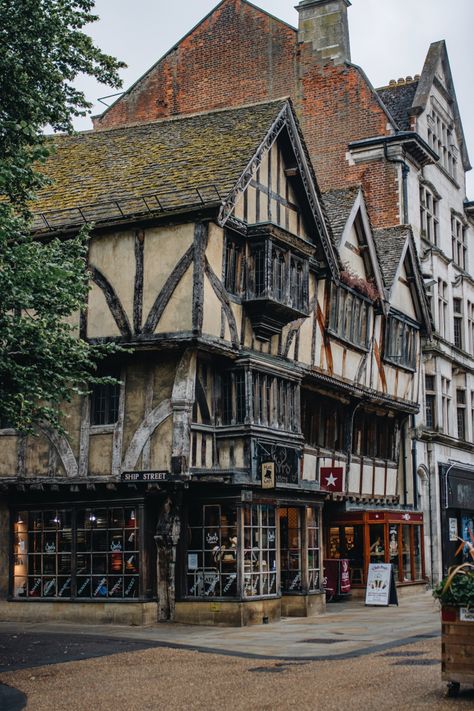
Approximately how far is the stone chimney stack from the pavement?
20.3m

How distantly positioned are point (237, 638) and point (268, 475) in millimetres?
3797

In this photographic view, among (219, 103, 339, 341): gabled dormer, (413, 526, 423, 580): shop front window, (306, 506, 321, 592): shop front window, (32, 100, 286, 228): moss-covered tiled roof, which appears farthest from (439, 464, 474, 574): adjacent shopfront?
(32, 100, 286, 228): moss-covered tiled roof

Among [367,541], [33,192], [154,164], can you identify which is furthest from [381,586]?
[33,192]

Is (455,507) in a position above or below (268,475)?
below

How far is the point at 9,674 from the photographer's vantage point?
13.3 metres

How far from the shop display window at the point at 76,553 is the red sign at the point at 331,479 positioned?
6673 mm

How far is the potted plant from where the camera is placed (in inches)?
427

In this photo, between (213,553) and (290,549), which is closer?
(213,553)

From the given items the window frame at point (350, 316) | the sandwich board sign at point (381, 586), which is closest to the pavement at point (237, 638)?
the sandwich board sign at point (381, 586)

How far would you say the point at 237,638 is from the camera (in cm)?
1766

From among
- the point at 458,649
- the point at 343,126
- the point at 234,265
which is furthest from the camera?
the point at 343,126

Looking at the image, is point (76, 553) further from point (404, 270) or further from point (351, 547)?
point (404, 270)

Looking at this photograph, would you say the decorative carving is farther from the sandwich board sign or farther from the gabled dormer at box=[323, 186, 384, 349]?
the gabled dormer at box=[323, 186, 384, 349]

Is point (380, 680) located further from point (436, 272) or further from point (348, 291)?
point (436, 272)
